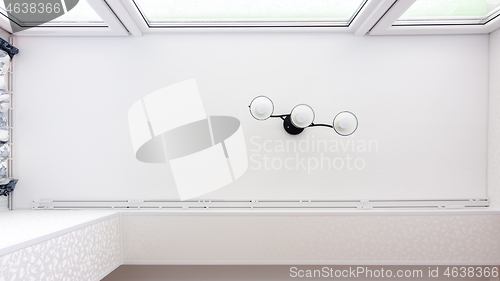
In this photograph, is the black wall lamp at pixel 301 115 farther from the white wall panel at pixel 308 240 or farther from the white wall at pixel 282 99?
the white wall panel at pixel 308 240

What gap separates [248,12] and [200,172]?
3.58 ft

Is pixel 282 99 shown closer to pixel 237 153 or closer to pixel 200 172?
pixel 237 153

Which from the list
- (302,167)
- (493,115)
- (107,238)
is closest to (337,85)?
(302,167)

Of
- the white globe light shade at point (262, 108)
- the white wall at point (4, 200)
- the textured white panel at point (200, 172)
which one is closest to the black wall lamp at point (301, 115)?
the white globe light shade at point (262, 108)

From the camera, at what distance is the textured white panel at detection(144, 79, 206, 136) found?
164cm

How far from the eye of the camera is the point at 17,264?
877mm

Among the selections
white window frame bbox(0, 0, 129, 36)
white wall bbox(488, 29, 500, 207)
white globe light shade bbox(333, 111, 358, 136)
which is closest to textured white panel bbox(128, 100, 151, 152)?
white window frame bbox(0, 0, 129, 36)

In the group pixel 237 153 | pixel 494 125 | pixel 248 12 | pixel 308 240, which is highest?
pixel 248 12

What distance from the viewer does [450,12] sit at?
1526 mm

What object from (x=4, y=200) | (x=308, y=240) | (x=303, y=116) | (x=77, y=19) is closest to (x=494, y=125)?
(x=303, y=116)

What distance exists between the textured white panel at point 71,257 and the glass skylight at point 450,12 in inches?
86.2

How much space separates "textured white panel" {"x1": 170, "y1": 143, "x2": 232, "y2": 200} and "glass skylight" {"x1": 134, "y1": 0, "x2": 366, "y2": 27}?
85 cm

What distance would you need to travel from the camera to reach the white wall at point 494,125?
1.59m

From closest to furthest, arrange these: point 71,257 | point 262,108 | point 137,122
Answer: point 71,257 → point 262,108 → point 137,122
